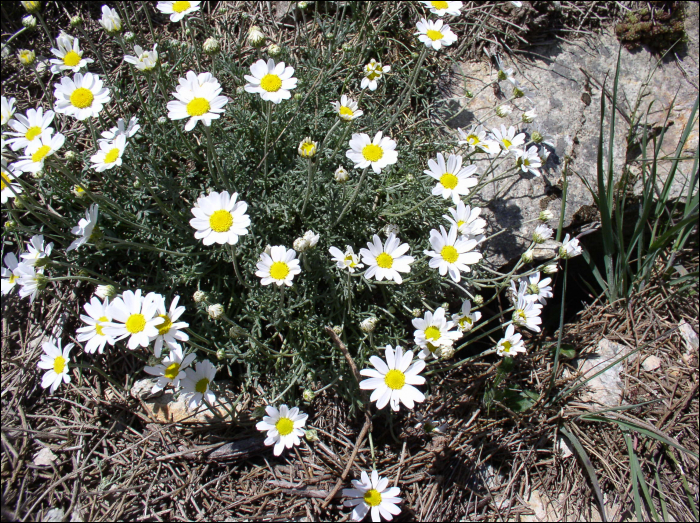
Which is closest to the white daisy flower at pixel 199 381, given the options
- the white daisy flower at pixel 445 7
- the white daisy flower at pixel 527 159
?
the white daisy flower at pixel 527 159

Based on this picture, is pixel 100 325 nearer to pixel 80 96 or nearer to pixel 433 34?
pixel 80 96

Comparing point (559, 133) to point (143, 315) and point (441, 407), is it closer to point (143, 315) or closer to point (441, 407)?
point (441, 407)

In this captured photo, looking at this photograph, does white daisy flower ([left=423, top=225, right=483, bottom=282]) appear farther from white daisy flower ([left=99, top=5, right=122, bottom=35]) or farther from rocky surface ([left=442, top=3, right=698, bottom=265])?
white daisy flower ([left=99, top=5, right=122, bottom=35])

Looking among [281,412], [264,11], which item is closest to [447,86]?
[264,11]

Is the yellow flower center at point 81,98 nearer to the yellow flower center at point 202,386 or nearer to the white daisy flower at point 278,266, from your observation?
the white daisy flower at point 278,266

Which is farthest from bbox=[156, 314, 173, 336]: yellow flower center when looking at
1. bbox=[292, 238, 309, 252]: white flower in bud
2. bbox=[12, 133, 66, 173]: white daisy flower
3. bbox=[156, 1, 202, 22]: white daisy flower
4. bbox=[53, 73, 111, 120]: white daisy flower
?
bbox=[156, 1, 202, 22]: white daisy flower
